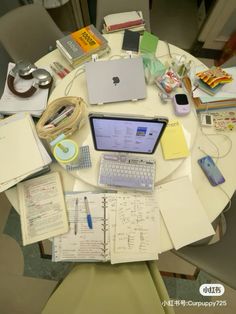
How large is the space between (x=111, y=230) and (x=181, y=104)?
28.4 inches

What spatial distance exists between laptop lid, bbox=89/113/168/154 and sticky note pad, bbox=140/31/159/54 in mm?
769

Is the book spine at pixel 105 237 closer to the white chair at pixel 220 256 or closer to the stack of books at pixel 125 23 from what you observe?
the white chair at pixel 220 256

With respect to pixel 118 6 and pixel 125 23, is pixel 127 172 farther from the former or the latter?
pixel 118 6

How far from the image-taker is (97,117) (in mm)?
761

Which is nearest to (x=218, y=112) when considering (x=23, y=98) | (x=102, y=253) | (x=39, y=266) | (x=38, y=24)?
(x=102, y=253)

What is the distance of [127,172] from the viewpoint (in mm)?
1042

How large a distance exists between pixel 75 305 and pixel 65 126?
2.39 feet

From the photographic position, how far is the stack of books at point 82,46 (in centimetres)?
135

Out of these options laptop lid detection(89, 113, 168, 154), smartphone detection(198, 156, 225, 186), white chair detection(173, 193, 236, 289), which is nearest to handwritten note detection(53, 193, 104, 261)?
laptop lid detection(89, 113, 168, 154)

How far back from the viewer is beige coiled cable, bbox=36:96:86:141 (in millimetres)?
1070

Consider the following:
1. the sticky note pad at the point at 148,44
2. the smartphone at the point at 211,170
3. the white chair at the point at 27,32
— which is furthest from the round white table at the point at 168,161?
the white chair at the point at 27,32

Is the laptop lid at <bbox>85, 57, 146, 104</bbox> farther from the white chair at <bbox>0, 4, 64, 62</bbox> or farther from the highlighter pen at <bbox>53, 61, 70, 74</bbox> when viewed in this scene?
the white chair at <bbox>0, 4, 64, 62</bbox>

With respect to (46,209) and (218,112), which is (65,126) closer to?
(46,209)

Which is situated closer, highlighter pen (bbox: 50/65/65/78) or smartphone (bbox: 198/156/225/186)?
smartphone (bbox: 198/156/225/186)
